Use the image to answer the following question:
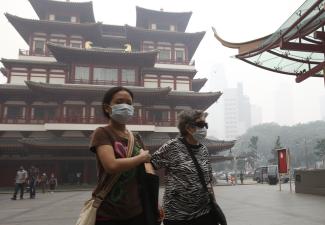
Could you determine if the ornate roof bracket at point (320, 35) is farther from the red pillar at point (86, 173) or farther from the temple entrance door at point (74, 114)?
the temple entrance door at point (74, 114)

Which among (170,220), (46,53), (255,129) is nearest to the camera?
(170,220)

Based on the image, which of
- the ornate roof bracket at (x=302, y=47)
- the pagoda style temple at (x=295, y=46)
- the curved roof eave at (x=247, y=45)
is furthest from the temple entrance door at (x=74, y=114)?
the ornate roof bracket at (x=302, y=47)

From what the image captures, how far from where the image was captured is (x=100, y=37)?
34.8 meters

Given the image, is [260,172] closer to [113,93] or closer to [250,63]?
[250,63]

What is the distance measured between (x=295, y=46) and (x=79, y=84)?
21.7m

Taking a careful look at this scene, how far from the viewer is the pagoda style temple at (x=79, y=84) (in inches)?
1047

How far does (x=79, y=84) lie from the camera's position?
29391 mm

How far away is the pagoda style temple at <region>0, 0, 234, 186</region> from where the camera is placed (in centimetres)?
2659

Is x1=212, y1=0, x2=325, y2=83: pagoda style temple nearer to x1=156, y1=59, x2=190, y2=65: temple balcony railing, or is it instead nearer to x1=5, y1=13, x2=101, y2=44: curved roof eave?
x1=156, y1=59, x2=190, y2=65: temple balcony railing

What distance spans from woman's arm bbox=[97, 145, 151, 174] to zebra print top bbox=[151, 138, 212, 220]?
0.90 meters

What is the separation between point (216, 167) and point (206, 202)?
7308cm

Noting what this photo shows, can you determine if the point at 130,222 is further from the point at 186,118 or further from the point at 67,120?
the point at 67,120

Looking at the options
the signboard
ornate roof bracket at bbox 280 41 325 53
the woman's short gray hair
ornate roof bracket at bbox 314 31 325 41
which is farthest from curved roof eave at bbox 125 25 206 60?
the woman's short gray hair

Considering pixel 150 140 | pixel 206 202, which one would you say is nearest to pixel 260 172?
pixel 150 140
